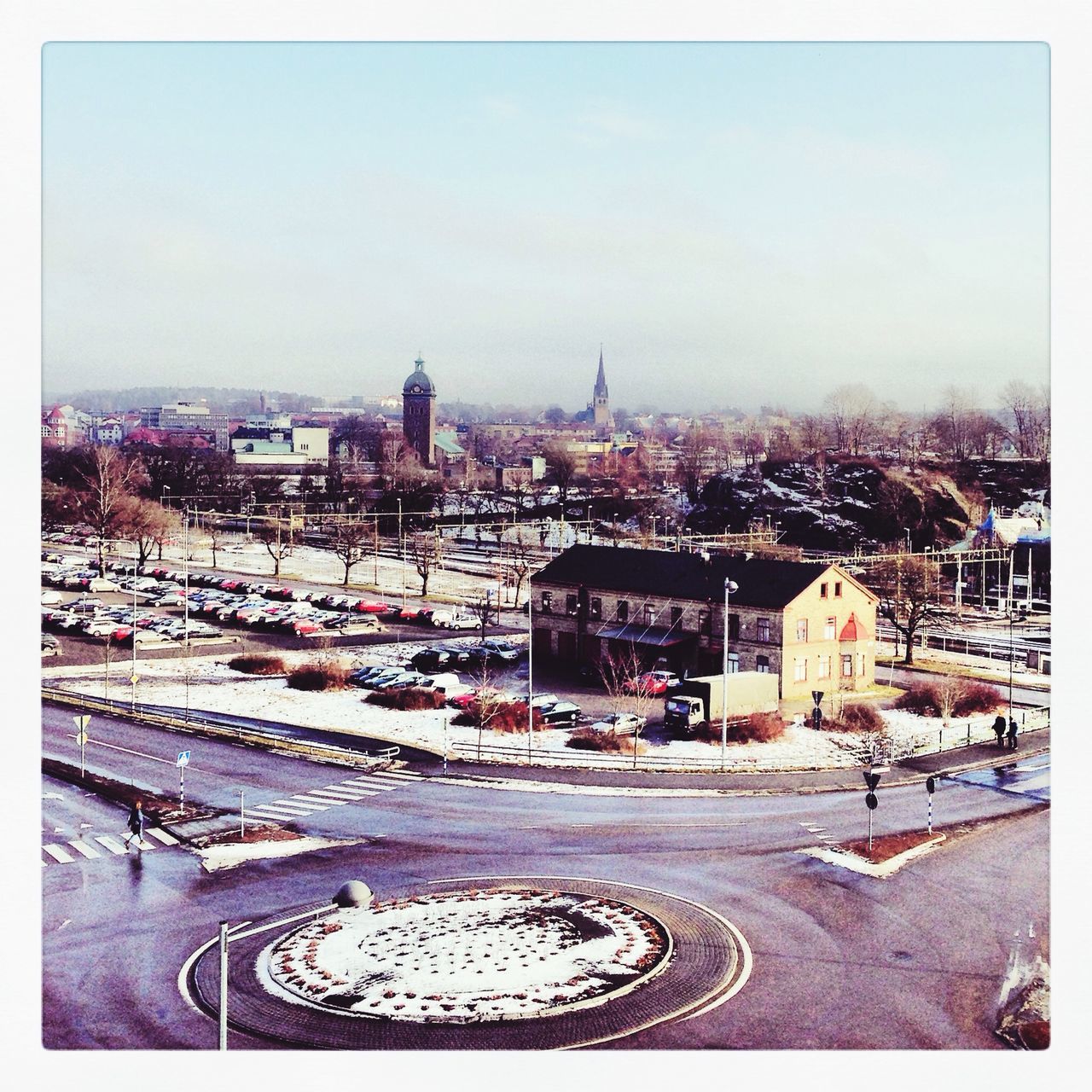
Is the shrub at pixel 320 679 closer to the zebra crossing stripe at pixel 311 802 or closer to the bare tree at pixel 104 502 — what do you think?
the zebra crossing stripe at pixel 311 802

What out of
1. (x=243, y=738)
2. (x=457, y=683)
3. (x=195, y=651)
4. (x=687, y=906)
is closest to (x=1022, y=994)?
(x=687, y=906)

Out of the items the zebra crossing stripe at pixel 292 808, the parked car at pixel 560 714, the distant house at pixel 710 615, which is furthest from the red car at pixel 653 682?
the zebra crossing stripe at pixel 292 808

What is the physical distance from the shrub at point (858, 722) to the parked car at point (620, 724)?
2.12 metres

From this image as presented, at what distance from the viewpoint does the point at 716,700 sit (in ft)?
41.2

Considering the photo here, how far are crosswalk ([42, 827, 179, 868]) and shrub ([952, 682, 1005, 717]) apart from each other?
28.6 feet

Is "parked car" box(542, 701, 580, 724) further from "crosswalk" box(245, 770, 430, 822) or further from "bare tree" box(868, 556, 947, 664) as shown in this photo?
"bare tree" box(868, 556, 947, 664)

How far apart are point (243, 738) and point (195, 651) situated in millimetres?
5300

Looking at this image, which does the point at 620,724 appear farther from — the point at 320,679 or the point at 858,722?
the point at 320,679

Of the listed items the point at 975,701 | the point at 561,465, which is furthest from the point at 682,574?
the point at 561,465

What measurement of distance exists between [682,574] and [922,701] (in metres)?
3.61

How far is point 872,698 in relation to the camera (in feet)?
46.5

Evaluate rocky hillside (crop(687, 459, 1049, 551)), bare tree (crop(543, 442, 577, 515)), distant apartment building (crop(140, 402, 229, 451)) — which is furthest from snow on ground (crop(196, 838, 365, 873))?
bare tree (crop(543, 442, 577, 515))

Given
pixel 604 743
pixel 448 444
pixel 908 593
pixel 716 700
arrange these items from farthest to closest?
pixel 448 444 → pixel 908 593 → pixel 716 700 → pixel 604 743

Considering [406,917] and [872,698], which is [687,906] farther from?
[872,698]
